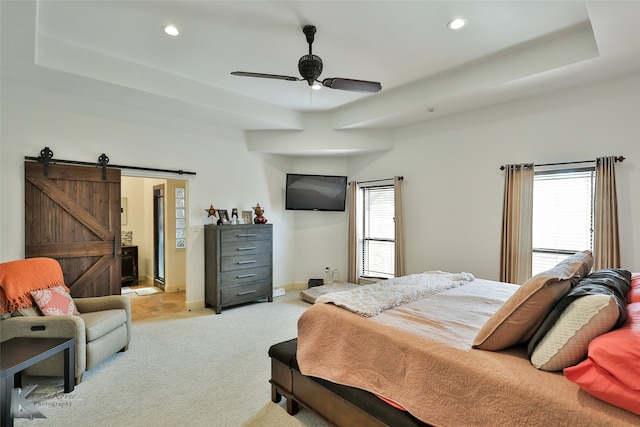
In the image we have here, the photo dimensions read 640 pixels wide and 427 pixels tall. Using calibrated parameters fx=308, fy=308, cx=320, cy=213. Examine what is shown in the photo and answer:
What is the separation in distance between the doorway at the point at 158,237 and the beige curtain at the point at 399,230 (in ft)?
15.0

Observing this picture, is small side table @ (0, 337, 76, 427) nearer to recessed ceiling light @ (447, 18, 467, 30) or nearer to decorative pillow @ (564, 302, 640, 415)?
decorative pillow @ (564, 302, 640, 415)

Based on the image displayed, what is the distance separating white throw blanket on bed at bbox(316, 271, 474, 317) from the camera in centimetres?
217

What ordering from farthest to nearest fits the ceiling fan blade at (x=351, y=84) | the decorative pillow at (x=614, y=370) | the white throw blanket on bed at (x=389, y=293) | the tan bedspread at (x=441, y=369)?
the ceiling fan blade at (x=351, y=84) < the white throw blanket on bed at (x=389, y=293) < the tan bedspread at (x=441, y=369) < the decorative pillow at (x=614, y=370)

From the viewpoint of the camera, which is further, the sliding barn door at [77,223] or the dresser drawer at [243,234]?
the dresser drawer at [243,234]

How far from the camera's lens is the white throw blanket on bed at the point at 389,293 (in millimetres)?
2174

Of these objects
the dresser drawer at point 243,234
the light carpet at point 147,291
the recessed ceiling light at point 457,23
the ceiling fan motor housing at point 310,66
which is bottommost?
the light carpet at point 147,291

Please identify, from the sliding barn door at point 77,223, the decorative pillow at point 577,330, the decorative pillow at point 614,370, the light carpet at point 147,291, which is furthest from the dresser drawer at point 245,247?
the decorative pillow at point 614,370

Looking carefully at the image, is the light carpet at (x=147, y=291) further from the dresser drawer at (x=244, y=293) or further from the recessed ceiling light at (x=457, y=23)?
the recessed ceiling light at (x=457, y=23)

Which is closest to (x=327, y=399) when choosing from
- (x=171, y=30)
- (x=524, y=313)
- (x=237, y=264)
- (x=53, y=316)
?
(x=524, y=313)

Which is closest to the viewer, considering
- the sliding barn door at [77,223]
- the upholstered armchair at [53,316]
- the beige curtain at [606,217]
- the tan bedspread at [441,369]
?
the tan bedspread at [441,369]

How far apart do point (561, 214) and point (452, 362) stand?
10.5 feet

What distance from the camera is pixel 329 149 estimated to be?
17.5ft

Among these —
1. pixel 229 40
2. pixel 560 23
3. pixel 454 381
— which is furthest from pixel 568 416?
pixel 229 40

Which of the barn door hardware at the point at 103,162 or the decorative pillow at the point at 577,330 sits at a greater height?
the barn door hardware at the point at 103,162
